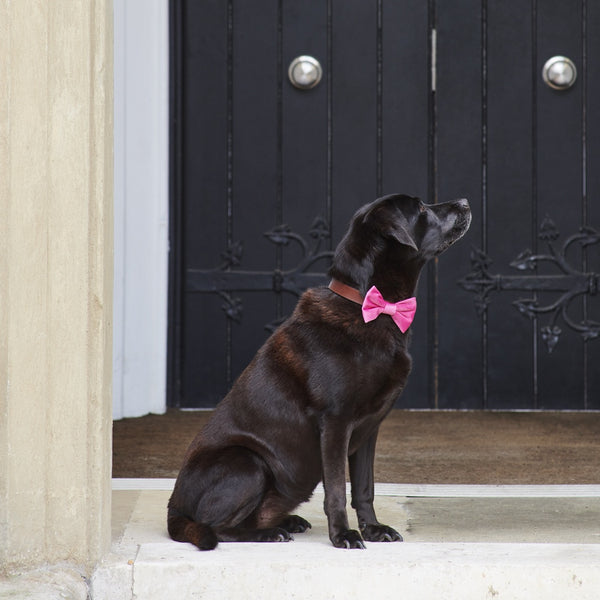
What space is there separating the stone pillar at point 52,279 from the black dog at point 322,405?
0.95 feet

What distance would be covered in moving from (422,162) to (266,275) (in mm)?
961

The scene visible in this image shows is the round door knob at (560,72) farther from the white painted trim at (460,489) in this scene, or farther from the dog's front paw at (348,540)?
the dog's front paw at (348,540)

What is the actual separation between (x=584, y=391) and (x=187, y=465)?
3.10m

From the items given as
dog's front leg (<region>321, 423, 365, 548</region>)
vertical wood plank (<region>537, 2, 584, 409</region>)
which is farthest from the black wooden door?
dog's front leg (<region>321, 423, 365, 548</region>)

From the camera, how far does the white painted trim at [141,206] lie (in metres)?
4.86

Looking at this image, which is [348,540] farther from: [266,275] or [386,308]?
[266,275]

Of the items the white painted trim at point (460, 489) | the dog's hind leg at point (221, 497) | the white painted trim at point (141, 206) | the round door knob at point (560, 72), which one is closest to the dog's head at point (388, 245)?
the dog's hind leg at point (221, 497)

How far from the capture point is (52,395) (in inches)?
93.6

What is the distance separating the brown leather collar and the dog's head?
0.01 meters

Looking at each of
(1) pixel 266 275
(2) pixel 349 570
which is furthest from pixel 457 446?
(2) pixel 349 570

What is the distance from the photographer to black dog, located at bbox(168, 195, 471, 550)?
2.48 metres

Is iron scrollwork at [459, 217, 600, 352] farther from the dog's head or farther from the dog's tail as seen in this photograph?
the dog's tail

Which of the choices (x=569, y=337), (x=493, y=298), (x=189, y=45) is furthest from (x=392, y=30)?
(x=569, y=337)

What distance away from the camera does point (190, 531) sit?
98.0 inches
